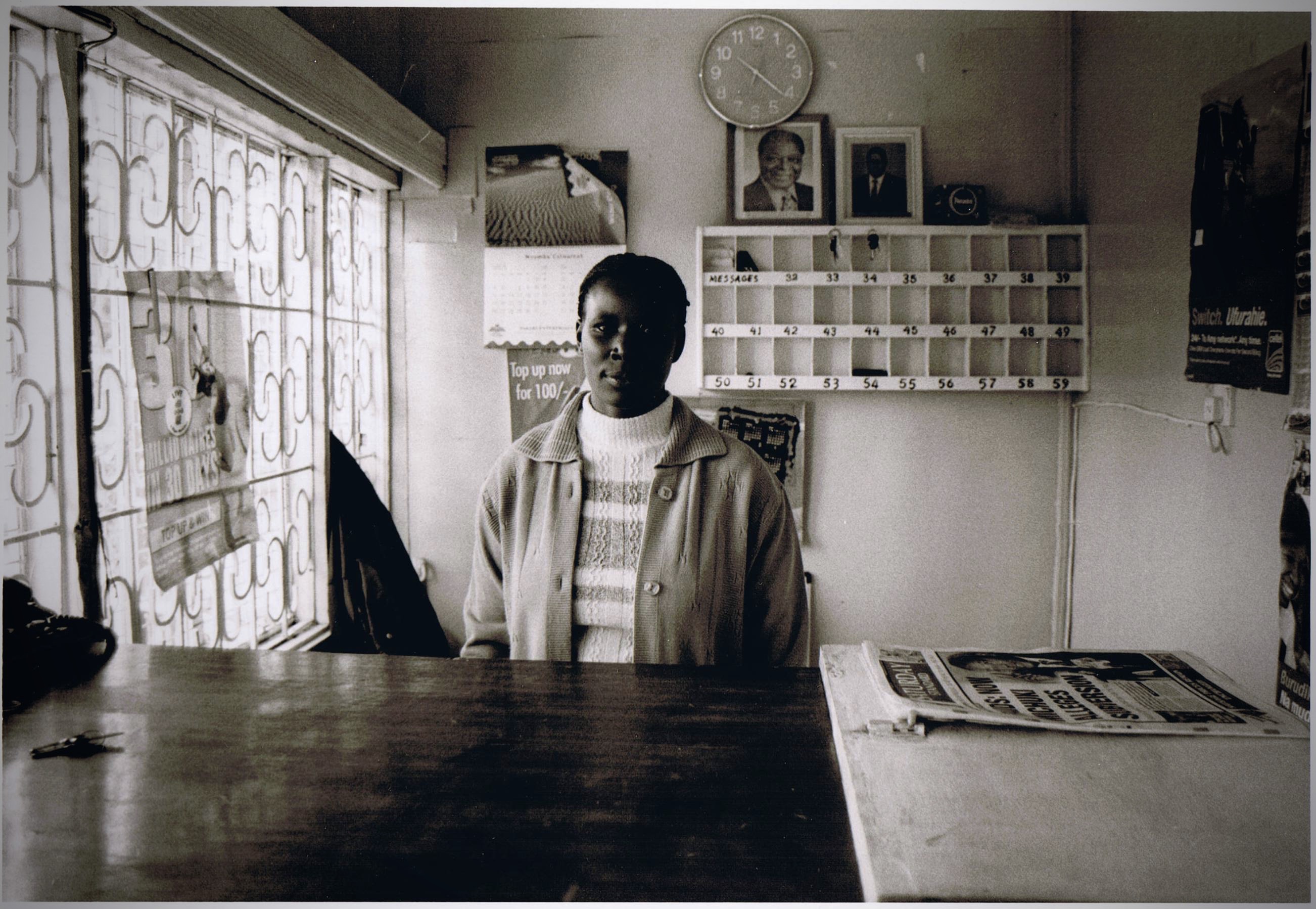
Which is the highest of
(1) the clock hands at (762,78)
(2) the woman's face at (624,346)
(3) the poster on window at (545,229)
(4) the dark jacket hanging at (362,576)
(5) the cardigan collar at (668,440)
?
(1) the clock hands at (762,78)

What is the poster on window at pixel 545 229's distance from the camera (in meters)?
3.11

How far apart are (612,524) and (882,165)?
2.25 meters

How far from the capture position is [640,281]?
1.40 metres

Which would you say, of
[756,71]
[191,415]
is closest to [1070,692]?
[191,415]

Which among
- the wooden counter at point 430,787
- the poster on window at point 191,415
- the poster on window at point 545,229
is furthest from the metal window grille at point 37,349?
the poster on window at point 545,229

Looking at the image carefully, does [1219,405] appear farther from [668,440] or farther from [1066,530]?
[668,440]

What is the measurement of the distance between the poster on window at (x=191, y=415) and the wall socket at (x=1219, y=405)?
259 centimetres

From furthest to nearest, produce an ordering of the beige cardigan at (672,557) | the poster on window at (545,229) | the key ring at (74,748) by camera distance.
→ 1. the poster on window at (545,229)
2. the beige cardigan at (672,557)
3. the key ring at (74,748)

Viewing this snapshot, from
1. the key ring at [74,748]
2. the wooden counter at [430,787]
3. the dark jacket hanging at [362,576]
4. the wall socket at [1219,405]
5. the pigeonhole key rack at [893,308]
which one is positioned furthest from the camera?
the pigeonhole key rack at [893,308]

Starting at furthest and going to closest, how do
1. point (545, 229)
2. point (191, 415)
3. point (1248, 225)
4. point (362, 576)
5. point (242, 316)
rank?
point (545, 229) → point (362, 576) → point (242, 316) → point (191, 415) → point (1248, 225)

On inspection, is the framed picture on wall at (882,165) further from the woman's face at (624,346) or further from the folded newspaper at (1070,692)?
the folded newspaper at (1070,692)

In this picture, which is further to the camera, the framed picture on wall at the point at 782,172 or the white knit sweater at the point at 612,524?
the framed picture on wall at the point at 782,172

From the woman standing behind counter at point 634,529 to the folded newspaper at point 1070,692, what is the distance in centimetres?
37

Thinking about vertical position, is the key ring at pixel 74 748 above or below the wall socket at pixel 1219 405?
below
